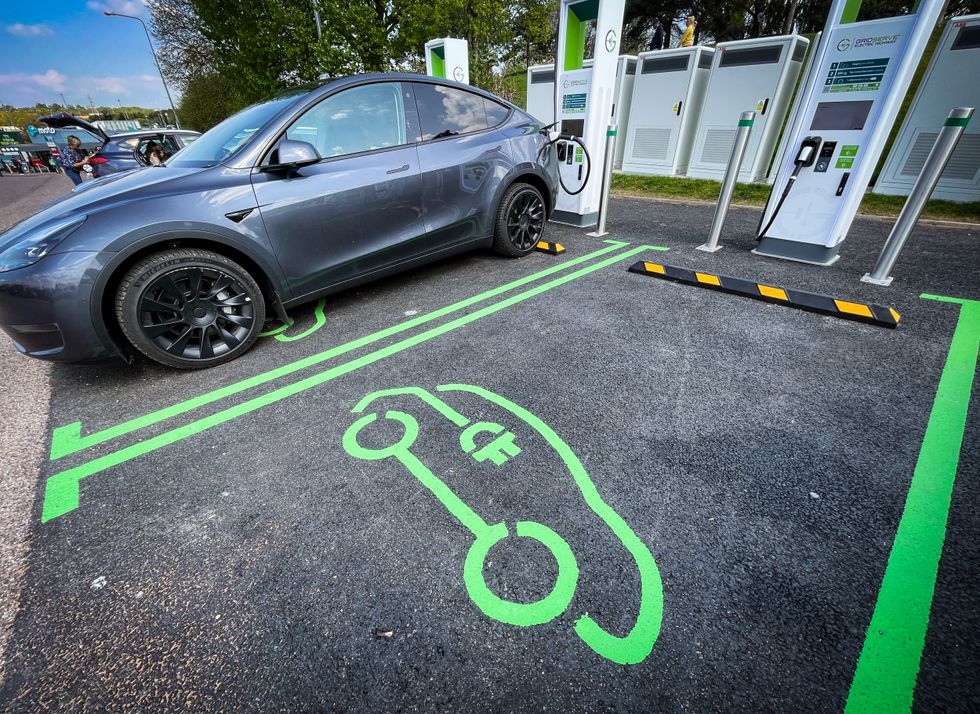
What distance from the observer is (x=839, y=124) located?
3750 millimetres

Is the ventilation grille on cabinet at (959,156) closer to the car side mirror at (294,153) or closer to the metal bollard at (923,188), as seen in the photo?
the metal bollard at (923,188)

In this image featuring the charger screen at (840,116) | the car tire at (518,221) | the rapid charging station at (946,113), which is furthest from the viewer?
the rapid charging station at (946,113)

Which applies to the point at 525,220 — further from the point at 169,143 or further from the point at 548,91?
the point at 169,143

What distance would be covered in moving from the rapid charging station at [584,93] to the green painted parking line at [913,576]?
4253 millimetres

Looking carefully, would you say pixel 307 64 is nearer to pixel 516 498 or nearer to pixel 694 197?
Result: pixel 694 197

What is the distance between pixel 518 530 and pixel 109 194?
→ 10.2 ft

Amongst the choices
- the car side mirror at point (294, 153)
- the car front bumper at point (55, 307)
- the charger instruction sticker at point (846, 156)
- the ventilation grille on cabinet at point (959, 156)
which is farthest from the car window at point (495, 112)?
the ventilation grille on cabinet at point (959, 156)

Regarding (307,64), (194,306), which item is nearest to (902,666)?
(194,306)

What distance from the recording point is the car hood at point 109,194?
2449mm

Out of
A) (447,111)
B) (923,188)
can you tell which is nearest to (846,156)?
(923,188)

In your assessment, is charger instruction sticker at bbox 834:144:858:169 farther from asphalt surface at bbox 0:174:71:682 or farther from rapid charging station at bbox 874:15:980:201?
asphalt surface at bbox 0:174:71:682

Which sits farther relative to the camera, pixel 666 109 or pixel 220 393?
pixel 666 109

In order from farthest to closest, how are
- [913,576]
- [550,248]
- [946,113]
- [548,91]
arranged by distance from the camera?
[548,91] < [946,113] < [550,248] < [913,576]

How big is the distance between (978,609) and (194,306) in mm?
4017
